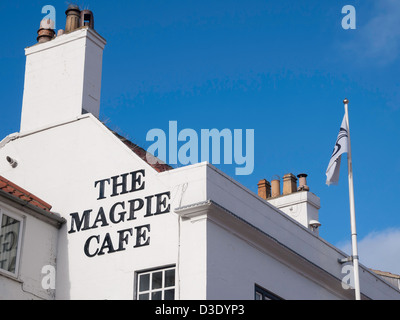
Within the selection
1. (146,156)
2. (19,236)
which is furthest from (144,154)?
(19,236)

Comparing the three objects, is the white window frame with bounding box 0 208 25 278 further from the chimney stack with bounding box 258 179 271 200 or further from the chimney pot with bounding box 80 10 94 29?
the chimney stack with bounding box 258 179 271 200

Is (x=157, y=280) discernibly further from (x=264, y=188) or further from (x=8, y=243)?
(x=264, y=188)

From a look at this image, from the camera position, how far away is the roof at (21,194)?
2061 centimetres

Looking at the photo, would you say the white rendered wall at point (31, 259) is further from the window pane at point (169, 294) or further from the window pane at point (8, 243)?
the window pane at point (169, 294)

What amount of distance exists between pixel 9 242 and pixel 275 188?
1187cm

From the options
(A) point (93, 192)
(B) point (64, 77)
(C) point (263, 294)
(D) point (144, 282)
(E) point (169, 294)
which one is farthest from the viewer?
(B) point (64, 77)

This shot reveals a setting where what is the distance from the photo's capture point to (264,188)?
2962cm

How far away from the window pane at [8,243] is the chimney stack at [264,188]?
11259 mm

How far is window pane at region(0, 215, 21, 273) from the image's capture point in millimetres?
19812

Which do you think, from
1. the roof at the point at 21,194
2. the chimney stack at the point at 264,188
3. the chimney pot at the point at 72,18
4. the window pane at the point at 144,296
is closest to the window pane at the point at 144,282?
the window pane at the point at 144,296

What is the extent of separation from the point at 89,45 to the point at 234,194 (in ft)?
21.6

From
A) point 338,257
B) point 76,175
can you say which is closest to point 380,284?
point 338,257

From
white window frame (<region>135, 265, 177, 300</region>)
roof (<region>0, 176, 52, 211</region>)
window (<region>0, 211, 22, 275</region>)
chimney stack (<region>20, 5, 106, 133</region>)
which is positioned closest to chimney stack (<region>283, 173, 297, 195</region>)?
chimney stack (<region>20, 5, 106, 133</region>)

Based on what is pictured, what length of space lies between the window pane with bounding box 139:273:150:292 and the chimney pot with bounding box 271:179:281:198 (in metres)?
10.5
